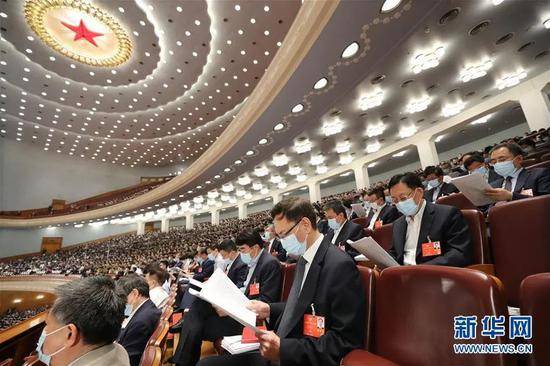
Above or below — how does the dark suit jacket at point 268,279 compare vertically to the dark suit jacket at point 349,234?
below

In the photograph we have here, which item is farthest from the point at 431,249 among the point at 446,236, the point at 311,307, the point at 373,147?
the point at 373,147

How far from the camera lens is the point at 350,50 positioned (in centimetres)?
522

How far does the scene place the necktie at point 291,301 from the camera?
1210 millimetres

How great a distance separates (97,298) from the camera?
3.98ft

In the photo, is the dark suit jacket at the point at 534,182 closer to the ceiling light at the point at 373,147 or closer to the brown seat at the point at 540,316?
the brown seat at the point at 540,316

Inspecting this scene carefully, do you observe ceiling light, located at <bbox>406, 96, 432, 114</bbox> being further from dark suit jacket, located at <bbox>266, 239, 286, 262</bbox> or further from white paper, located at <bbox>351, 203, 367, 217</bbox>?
dark suit jacket, located at <bbox>266, 239, 286, 262</bbox>

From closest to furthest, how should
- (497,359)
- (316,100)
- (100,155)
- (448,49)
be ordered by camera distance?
(497,359)
(448,49)
(316,100)
(100,155)

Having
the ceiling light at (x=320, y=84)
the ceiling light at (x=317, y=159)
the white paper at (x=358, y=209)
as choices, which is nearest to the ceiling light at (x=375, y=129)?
the ceiling light at (x=317, y=159)

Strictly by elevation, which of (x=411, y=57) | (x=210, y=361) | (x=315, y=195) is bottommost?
(x=210, y=361)

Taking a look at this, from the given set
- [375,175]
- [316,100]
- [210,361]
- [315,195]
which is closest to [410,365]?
[210,361]

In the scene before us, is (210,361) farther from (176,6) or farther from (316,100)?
(176,6)

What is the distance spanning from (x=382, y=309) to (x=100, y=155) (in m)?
27.3

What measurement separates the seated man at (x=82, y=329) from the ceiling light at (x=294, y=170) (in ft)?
42.7

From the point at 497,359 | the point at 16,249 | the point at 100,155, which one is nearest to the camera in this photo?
the point at 497,359
